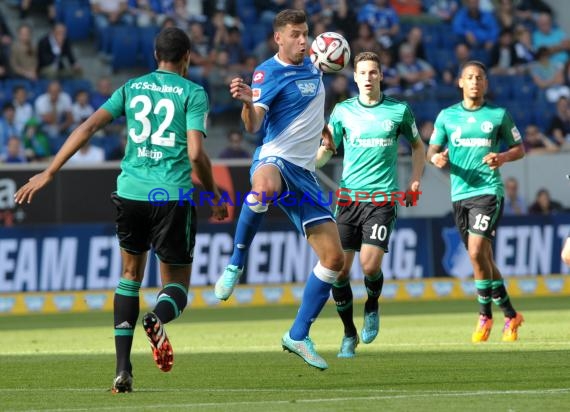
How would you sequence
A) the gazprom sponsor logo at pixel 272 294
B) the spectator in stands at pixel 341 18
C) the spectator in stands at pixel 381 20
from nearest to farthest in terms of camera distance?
the gazprom sponsor logo at pixel 272 294, the spectator in stands at pixel 341 18, the spectator in stands at pixel 381 20

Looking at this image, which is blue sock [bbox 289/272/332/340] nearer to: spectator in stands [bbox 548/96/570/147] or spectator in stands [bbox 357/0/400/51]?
spectator in stands [bbox 548/96/570/147]

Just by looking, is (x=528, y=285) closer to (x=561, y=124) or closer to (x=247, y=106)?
(x=561, y=124)

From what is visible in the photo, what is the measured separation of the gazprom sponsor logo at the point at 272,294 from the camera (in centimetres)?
1942

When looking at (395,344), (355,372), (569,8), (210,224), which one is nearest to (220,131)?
(210,224)

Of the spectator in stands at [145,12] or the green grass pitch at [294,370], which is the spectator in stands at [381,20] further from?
the green grass pitch at [294,370]

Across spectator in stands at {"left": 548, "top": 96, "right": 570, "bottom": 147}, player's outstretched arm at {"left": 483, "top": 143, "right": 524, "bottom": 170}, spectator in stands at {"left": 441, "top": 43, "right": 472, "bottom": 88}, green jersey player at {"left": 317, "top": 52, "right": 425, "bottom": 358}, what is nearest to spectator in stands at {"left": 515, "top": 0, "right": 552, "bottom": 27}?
spectator in stands at {"left": 441, "top": 43, "right": 472, "bottom": 88}

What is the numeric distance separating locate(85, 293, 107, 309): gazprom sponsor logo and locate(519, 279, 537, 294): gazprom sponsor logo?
6.32 m

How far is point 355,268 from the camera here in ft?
64.3

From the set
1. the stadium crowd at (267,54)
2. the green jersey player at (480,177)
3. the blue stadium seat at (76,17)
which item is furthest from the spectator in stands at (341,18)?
the green jersey player at (480,177)

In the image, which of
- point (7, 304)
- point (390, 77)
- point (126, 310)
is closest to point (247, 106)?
point (126, 310)

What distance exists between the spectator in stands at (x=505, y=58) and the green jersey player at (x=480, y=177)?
13.8 meters

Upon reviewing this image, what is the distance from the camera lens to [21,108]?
2153 cm

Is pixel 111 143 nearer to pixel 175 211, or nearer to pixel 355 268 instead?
pixel 355 268

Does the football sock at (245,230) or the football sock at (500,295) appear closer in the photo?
the football sock at (245,230)
